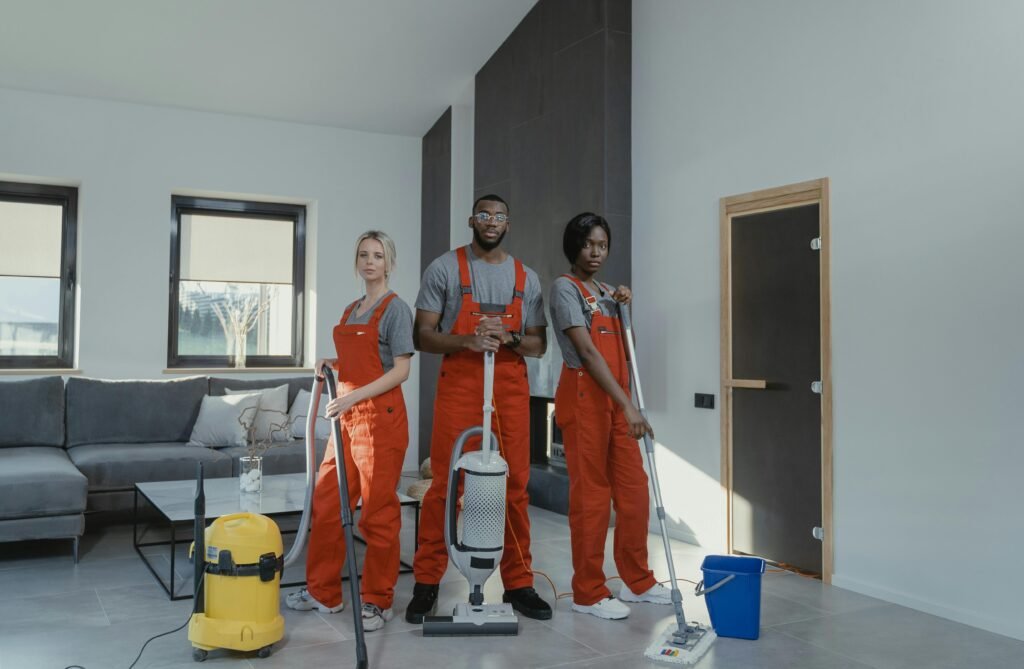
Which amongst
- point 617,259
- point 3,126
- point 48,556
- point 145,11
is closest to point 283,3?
point 145,11

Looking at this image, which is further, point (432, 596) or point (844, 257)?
point (844, 257)

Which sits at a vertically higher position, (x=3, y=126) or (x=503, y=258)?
(x=3, y=126)

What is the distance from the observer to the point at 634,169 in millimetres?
5328

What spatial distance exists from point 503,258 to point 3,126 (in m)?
4.18

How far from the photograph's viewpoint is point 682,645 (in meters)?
3.03

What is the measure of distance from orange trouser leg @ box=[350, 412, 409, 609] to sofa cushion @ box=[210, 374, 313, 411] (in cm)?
304

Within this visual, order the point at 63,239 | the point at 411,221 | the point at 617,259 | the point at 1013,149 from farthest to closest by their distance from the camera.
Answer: the point at 411,221, the point at 63,239, the point at 617,259, the point at 1013,149

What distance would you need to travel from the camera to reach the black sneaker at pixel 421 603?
3307mm

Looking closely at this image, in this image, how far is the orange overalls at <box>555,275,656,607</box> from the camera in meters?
3.41

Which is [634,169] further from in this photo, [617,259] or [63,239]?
[63,239]

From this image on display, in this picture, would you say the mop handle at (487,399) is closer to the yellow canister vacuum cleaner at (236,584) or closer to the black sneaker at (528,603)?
the yellow canister vacuum cleaner at (236,584)

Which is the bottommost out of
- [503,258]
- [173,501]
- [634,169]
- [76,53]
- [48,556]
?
[48,556]

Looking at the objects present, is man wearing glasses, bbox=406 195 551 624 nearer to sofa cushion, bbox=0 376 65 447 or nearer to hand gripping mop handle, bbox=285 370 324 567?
hand gripping mop handle, bbox=285 370 324 567

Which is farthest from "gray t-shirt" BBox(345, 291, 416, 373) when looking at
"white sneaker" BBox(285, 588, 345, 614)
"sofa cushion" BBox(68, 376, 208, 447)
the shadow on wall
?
"sofa cushion" BBox(68, 376, 208, 447)
